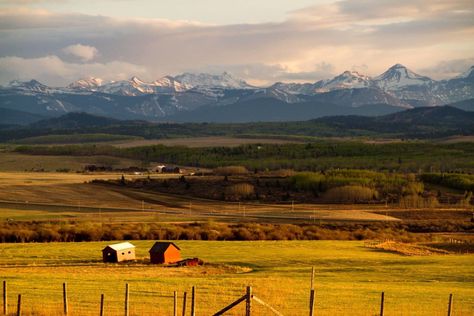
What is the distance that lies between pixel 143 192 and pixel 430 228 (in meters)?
44.4

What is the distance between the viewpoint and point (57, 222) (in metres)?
84.4

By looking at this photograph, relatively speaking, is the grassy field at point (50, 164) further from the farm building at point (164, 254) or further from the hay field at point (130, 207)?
the farm building at point (164, 254)

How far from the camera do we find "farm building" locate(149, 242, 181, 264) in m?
57.6

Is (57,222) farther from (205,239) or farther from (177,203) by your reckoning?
(177,203)

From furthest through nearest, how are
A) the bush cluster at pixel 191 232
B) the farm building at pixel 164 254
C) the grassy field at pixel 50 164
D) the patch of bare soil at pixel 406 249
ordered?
1. the grassy field at pixel 50 164
2. the bush cluster at pixel 191 232
3. the patch of bare soil at pixel 406 249
4. the farm building at pixel 164 254

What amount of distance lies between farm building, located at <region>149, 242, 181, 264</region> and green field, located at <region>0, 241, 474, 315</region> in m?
1.20

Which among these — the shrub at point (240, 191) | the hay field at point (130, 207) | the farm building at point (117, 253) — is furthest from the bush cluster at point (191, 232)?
the shrub at point (240, 191)

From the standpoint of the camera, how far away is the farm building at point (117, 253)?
191 ft

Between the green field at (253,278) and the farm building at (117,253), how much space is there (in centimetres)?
94

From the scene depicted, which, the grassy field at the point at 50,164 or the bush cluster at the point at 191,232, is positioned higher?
the grassy field at the point at 50,164

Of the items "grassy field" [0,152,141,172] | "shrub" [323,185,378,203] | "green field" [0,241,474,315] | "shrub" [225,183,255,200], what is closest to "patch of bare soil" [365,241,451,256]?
"green field" [0,241,474,315]

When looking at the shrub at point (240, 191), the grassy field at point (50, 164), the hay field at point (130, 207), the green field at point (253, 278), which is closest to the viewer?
the green field at point (253, 278)

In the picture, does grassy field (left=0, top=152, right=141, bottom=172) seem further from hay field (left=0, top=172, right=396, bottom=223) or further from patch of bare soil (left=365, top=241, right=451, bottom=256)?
patch of bare soil (left=365, top=241, right=451, bottom=256)

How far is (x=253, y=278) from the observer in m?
45.9
